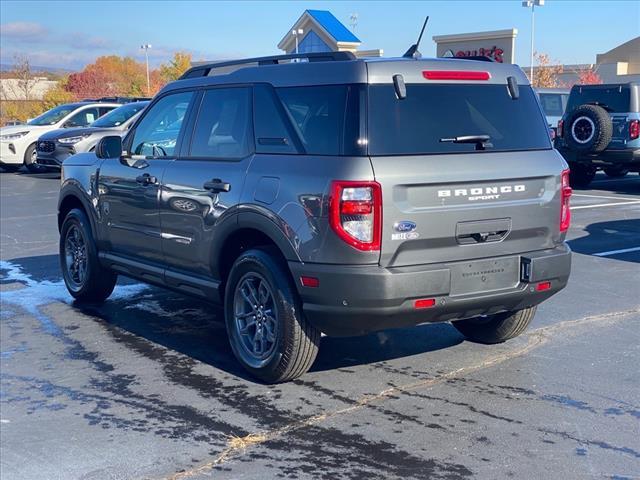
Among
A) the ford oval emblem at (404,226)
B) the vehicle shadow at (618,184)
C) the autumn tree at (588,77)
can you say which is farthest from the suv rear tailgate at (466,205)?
the autumn tree at (588,77)

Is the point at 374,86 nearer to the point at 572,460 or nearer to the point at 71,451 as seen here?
the point at 572,460

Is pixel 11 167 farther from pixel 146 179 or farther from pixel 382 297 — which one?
pixel 382 297

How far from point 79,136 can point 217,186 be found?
569 inches

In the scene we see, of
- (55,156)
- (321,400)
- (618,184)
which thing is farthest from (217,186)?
(55,156)

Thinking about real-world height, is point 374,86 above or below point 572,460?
above

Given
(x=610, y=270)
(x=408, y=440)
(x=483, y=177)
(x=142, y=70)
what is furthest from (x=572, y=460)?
(x=142, y=70)

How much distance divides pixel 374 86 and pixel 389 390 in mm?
1883

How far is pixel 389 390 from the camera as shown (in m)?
5.23

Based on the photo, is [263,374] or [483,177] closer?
[483,177]

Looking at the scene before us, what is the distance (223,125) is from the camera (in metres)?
5.84

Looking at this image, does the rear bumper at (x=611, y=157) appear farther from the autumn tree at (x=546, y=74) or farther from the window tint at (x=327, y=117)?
the autumn tree at (x=546, y=74)

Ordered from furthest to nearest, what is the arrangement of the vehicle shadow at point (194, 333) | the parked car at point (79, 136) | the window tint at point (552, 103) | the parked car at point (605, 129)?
the window tint at point (552, 103), the parked car at point (79, 136), the parked car at point (605, 129), the vehicle shadow at point (194, 333)

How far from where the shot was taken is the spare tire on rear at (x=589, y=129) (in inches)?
607

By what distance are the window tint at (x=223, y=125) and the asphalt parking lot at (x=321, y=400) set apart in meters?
1.49
